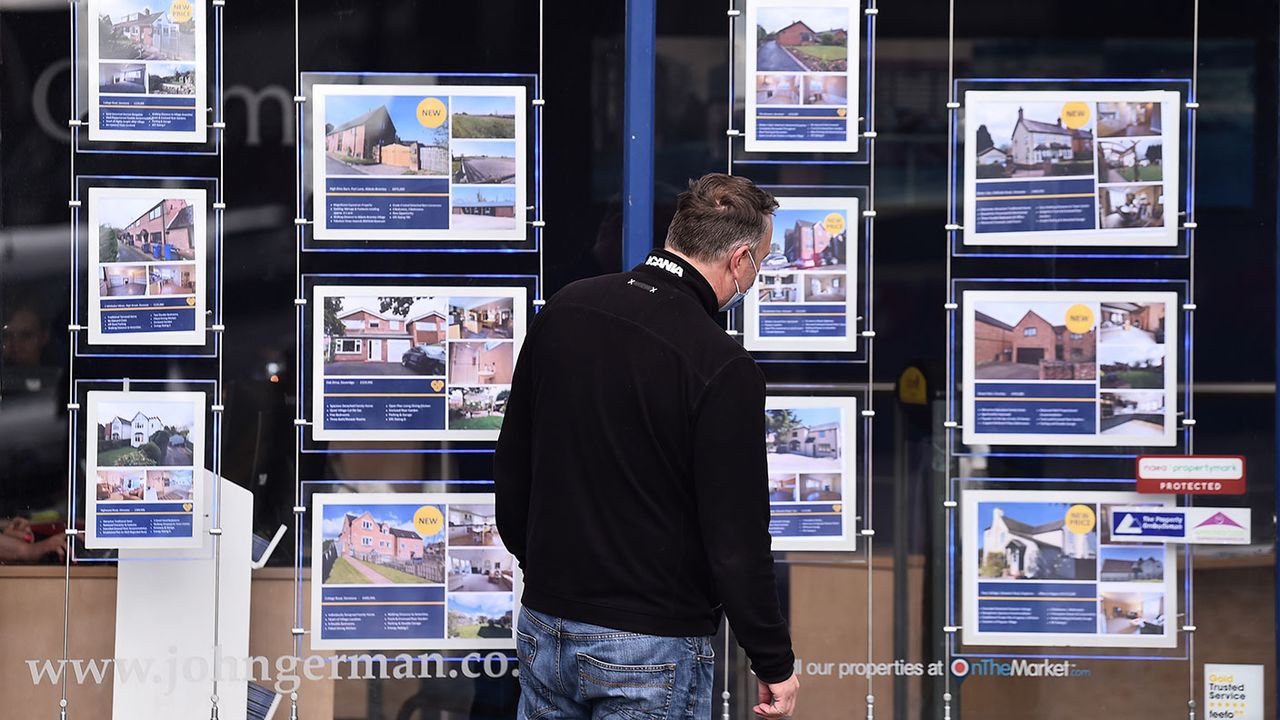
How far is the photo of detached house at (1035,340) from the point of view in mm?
3904

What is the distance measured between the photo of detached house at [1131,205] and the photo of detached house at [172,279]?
2587 millimetres

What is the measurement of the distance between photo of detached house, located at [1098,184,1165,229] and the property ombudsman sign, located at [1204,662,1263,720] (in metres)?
1.30

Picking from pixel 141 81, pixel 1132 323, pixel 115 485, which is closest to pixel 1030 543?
pixel 1132 323

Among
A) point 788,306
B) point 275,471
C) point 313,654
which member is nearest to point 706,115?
point 788,306

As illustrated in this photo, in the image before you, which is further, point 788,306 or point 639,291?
point 788,306

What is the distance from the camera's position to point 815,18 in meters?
3.90

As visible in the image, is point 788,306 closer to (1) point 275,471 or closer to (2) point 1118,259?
(2) point 1118,259

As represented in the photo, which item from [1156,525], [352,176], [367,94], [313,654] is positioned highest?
[367,94]

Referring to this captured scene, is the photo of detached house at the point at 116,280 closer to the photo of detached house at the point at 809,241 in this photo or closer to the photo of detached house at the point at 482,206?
the photo of detached house at the point at 482,206

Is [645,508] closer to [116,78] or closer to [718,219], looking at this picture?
[718,219]

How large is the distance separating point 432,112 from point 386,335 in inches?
25.3

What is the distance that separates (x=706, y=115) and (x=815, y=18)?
0.42 metres

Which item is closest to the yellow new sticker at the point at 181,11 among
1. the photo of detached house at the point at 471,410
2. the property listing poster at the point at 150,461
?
the property listing poster at the point at 150,461

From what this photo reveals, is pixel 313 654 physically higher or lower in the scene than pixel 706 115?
lower
